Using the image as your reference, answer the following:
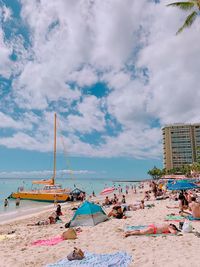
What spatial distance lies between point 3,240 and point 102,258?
6.78 m

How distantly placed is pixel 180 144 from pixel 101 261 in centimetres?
14209

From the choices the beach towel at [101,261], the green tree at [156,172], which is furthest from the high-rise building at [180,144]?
the beach towel at [101,261]

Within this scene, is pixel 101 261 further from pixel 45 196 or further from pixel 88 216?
pixel 45 196

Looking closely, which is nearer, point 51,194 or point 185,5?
point 185,5

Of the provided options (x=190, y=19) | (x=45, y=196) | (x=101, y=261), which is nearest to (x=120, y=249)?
(x=101, y=261)

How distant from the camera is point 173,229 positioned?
10227 mm

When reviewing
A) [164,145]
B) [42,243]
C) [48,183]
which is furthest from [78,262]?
[164,145]

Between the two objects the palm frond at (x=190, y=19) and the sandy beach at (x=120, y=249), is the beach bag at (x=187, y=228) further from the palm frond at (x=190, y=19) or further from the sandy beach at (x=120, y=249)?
the palm frond at (x=190, y=19)

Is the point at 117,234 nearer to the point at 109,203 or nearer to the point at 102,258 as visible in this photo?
the point at 102,258

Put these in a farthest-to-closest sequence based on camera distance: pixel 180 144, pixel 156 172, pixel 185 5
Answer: pixel 180 144, pixel 156 172, pixel 185 5

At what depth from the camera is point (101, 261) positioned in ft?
24.7

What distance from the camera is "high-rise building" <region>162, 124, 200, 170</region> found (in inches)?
5551

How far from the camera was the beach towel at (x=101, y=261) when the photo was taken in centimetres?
729

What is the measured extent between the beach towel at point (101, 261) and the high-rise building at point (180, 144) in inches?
5467
